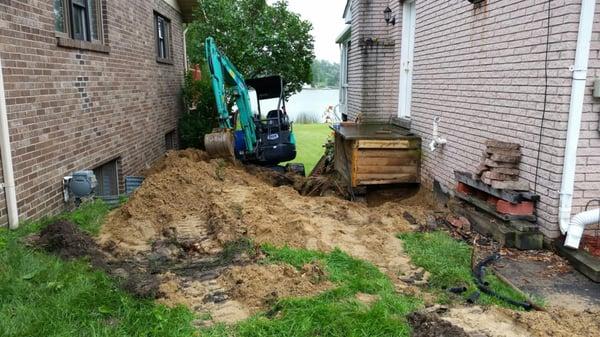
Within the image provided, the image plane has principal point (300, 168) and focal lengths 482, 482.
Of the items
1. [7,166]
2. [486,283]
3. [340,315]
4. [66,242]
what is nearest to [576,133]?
[486,283]

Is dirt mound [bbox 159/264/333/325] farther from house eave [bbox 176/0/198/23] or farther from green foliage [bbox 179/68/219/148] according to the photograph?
house eave [bbox 176/0/198/23]

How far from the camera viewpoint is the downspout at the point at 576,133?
4.57m

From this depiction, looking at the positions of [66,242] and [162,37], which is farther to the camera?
[162,37]

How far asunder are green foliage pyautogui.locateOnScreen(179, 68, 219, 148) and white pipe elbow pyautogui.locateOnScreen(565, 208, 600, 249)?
10587 millimetres

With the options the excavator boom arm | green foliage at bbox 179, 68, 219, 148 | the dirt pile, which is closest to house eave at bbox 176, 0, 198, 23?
green foliage at bbox 179, 68, 219, 148

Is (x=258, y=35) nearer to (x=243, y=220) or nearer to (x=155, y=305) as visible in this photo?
(x=243, y=220)

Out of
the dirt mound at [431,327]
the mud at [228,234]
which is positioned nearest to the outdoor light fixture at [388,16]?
the mud at [228,234]

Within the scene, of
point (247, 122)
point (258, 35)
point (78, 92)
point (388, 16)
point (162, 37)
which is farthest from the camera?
point (258, 35)

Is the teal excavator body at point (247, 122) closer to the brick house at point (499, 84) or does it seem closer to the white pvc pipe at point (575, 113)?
the brick house at point (499, 84)

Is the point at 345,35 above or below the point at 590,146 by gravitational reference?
above

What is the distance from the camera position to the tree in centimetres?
1614

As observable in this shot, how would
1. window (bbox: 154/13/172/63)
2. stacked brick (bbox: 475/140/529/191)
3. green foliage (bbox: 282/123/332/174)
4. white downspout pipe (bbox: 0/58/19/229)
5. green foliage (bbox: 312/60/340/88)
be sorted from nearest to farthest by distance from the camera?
white downspout pipe (bbox: 0/58/19/229) → stacked brick (bbox: 475/140/529/191) → window (bbox: 154/13/172/63) → green foliage (bbox: 282/123/332/174) → green foliage (bbox: 312/60/340/88)

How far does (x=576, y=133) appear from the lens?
4734 mm

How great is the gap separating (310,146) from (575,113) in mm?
15181
